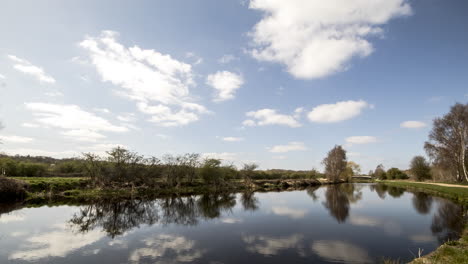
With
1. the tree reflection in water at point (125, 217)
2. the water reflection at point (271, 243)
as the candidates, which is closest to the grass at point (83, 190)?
the tree reflection in water at point (125, 217)

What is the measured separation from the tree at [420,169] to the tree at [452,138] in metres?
29.1

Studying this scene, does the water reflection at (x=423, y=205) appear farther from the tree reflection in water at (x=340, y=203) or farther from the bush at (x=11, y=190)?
the bush at (x=11, y=190)

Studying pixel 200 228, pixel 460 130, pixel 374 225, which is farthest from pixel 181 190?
pixel 460 130

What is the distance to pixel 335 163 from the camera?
251ft

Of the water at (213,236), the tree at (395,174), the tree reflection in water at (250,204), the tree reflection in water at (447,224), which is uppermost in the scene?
the tree at (395,174)

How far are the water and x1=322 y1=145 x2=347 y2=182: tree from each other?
193 ft

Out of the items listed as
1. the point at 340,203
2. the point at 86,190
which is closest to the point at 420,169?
the point at 340,203

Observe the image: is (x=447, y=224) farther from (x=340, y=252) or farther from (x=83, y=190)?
(x=83, y=190)

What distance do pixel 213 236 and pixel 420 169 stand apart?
8030 cm

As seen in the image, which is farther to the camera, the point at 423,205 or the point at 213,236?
the point at 423,205

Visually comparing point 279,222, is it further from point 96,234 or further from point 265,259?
point 96,234

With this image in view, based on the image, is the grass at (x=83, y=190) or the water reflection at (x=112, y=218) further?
the grass at (x=83, y=190)

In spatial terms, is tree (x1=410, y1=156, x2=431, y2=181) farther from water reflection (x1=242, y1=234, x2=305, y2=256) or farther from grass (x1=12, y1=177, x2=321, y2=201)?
water reflection (x1=242, y1=234, x2=305, y2=256)

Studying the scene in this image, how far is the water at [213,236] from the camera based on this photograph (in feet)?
33.4
